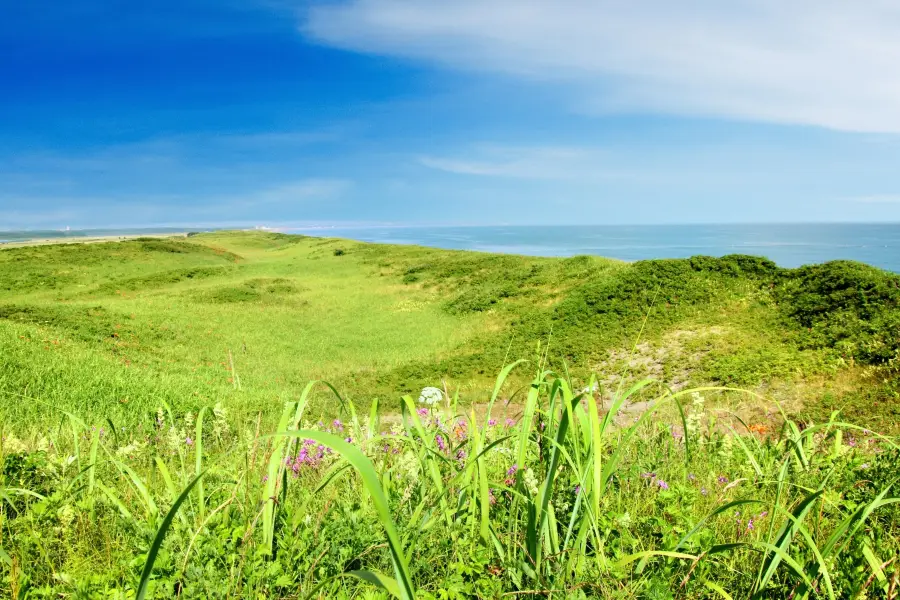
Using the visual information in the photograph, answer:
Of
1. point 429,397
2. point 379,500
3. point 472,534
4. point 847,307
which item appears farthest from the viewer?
point 847,307

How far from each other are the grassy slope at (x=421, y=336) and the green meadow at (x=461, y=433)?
0.37ft

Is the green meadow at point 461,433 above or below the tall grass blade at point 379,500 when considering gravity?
below

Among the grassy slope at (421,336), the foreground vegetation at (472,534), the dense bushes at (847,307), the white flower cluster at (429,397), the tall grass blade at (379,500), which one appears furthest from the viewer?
the dense bushes at (847,307)

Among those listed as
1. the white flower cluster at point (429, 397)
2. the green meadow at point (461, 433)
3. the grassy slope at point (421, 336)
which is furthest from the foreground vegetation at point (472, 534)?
the white flower cluster at point (429, 397)

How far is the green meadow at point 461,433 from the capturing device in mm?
1967

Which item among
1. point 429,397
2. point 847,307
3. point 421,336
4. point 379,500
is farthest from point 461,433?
point 421,336

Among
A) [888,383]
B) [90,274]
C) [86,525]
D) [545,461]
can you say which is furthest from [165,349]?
[90,274]

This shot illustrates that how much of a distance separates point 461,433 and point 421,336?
1399cm

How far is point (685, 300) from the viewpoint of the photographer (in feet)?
52.1

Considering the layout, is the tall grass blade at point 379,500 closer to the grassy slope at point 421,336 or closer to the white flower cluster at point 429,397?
the grassy slope at point 421,336

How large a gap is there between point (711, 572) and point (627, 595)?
1.73 feet

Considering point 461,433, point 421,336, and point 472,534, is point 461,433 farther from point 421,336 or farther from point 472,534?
point 421,336

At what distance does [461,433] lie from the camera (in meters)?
5.04

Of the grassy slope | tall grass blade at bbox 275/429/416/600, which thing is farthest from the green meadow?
the grassy slope
